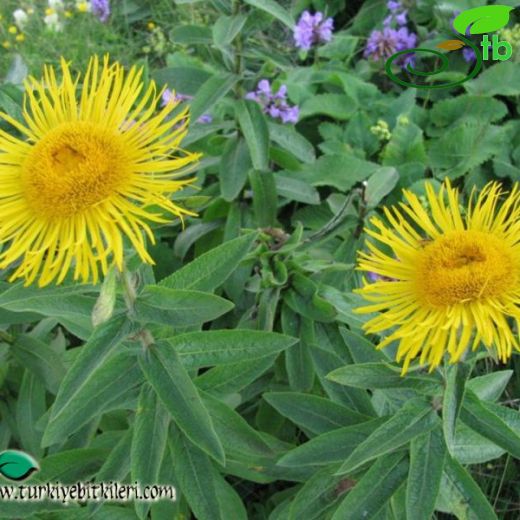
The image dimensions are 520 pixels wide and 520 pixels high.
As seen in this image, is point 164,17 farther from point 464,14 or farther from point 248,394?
point 248,394

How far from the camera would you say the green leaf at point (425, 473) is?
1237mm

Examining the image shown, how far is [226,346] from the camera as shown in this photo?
1.37 meters

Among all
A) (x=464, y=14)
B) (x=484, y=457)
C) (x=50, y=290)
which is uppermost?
(x=464, y=14)

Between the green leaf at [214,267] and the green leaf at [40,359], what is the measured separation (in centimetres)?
48

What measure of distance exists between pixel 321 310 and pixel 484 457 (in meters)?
0.51

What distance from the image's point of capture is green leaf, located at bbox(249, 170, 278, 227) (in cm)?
210

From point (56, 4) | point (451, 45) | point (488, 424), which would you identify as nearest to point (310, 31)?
point (451, 45)

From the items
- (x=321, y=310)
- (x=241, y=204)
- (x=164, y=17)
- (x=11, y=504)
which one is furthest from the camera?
(x=164, y=17)

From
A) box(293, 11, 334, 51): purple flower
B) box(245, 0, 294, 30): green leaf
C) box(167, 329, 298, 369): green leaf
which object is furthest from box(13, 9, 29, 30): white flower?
box(167, 329, 298, 369): green leaf

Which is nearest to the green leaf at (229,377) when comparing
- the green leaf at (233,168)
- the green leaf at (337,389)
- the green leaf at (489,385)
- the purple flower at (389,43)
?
the green leaf at (337,389)

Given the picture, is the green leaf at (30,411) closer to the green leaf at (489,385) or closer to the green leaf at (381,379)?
the green leaf at (381,379)

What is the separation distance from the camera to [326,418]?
1.51 meters

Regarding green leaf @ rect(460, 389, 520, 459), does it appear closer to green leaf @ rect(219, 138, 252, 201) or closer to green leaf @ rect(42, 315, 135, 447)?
green leaf @ rect(42, 315, 135, 447)

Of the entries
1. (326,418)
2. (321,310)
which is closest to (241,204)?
(321,310)
